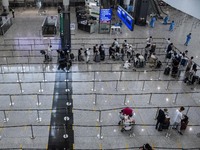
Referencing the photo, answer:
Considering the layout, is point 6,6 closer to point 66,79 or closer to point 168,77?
point 66,79

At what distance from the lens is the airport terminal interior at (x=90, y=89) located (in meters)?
10.1

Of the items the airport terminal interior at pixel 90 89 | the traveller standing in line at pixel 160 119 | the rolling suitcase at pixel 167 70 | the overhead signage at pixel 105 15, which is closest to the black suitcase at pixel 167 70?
the rolling suitcase at pixel 167 70

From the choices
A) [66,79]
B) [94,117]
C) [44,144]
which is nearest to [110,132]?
[94,117]

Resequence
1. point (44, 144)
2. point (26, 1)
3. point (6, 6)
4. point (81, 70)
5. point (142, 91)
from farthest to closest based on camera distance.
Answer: point (26, 1) < point (6, 6) < point (81, 70) < point (142, 91) < point (44, 144)

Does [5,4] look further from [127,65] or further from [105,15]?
[127,65]

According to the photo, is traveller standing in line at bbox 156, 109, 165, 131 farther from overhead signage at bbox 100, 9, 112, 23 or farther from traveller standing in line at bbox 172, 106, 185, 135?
overhead signage at bbox 100, 9, 112, 23

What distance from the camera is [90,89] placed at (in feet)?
44.7

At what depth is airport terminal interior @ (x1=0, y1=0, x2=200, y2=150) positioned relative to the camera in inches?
400

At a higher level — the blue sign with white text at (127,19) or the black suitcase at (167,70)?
the blue sign with white text at (127,19)

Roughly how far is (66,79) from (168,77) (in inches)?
264

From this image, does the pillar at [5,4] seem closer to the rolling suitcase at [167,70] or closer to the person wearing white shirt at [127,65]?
the person wearing white shirt at [127,65]

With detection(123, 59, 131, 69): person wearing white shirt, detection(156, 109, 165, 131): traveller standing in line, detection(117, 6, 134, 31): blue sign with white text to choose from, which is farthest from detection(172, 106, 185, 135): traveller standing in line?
detection(117, 6, 134, 31): blue sign with white text

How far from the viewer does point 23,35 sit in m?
22.0

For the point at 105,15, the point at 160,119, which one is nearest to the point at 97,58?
the point at 105,15
